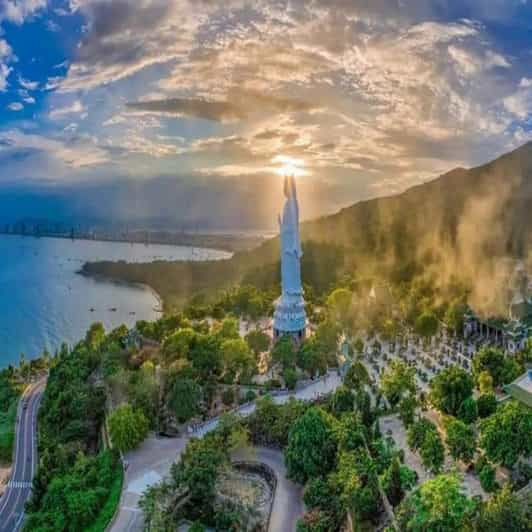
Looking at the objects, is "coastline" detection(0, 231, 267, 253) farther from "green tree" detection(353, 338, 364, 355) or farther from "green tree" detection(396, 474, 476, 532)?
"green tree" detection(396, 474, 476, 532)

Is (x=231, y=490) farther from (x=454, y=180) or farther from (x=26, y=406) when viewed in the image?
(x=454, y=180)

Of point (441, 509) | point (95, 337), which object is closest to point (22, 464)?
point (95, 337)

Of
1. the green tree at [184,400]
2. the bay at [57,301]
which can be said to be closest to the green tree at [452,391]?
the green tree at [184,400]

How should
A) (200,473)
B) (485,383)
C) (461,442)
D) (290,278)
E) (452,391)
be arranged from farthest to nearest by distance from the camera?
(290,278), (485,383), (452,391), (200,473), (461,442)

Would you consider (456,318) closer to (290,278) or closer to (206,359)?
(290,278)

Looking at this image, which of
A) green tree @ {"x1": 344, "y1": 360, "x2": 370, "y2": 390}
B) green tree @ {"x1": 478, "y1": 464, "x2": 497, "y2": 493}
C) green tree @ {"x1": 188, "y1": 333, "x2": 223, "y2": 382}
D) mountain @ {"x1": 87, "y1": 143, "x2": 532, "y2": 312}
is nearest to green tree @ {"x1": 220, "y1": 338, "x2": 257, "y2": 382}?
green tree @ {"x1": 188, "y1": 333, "x2": 223, "y2": 382}
